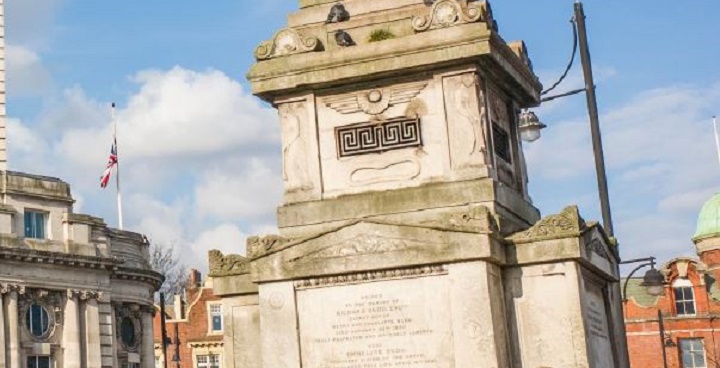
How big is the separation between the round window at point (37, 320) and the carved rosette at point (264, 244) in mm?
46323

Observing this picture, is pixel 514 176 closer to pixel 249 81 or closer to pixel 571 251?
pixel 571 251

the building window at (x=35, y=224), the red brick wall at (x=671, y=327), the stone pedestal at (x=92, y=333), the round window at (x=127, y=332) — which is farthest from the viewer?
the red brick wall at (x=671, y=327)

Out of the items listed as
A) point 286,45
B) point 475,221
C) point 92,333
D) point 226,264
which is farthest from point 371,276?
point 92,333

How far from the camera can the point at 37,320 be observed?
59562mm

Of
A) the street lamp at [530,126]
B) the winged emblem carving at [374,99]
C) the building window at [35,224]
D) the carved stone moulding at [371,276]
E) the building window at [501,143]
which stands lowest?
the carved stone moulding at [371,276]

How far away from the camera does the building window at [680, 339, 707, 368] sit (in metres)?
73.9

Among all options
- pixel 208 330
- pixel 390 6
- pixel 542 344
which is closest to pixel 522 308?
pixel 542 344

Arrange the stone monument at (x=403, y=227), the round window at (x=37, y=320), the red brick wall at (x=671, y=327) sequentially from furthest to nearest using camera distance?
the red brick wall at (x=671, y=327) < the round window at (x=37, y=320) < the stone monument at (x=403, y=227)

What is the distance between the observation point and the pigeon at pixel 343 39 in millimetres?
15180

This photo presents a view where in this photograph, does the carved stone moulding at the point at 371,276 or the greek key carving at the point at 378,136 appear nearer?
the carved stone moulding at the point at 371,276

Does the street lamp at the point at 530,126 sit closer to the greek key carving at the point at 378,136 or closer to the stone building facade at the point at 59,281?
the greek key carving at the point at 378,136

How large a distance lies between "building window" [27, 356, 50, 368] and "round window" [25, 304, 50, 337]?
102 cm

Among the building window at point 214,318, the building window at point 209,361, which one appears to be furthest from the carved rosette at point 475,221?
the building window at point 209,361

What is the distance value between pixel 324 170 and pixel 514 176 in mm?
2438
